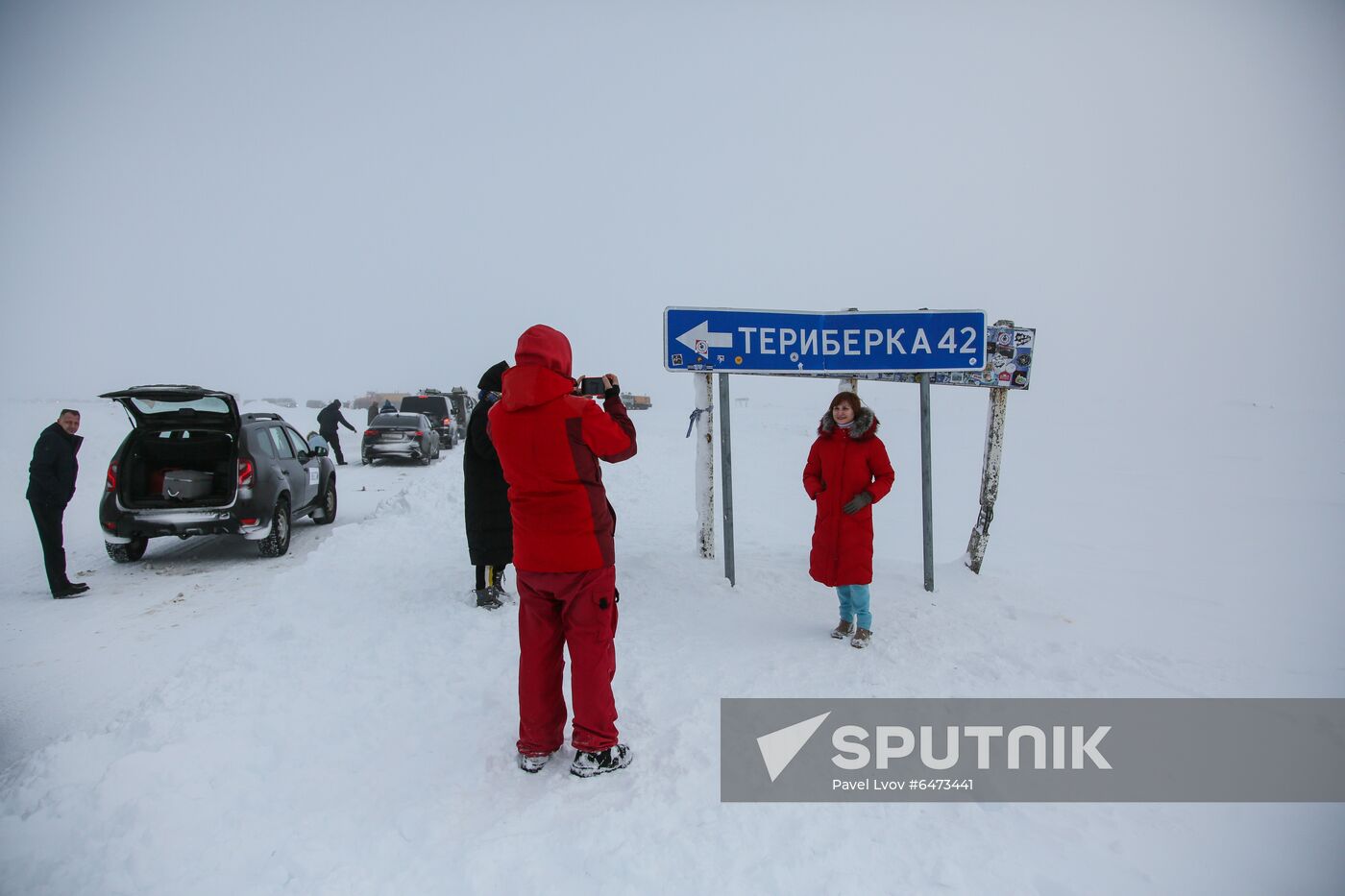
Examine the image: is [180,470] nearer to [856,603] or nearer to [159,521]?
[159,521]

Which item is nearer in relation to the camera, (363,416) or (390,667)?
(390,667)

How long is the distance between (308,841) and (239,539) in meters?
7.31

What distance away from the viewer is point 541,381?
9.16ft

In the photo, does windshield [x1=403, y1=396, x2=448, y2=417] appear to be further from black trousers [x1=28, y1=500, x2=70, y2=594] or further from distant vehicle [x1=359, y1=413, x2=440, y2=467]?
black trousers [x1=28, y1=500, x2=70, y2=594]

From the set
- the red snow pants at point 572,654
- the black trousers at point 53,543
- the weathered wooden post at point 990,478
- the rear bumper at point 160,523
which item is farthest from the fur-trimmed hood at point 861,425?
the black trousers at point 53,543

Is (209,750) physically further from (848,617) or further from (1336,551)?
(1336,551)

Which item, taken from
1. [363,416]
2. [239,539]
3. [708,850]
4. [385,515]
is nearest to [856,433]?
[708,850]

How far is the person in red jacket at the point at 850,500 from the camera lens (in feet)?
14.2

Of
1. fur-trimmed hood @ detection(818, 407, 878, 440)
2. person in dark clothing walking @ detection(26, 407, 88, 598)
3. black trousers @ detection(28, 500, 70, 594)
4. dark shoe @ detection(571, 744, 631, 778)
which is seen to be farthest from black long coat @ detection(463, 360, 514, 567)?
black trousers @ detection(28, 500, 70, 594)

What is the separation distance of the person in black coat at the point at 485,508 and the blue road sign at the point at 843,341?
189 centimetres

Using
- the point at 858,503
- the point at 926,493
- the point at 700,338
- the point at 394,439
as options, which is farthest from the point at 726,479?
the point at 394,439

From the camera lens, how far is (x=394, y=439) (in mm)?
16359

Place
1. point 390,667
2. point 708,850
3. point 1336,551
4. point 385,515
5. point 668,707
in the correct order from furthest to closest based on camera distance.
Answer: point 385,515 → point 1336,551 → point 390,667 → point 668,707 → point 708,850

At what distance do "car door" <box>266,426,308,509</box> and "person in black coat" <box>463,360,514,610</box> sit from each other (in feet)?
13.5
